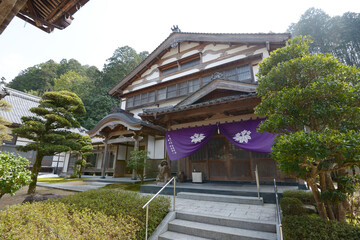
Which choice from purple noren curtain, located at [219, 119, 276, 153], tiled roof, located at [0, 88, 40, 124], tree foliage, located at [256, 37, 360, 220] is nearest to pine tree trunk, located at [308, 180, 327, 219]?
tree foliage, located at [256, 37, 360, 220]

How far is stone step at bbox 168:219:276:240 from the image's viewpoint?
351cm

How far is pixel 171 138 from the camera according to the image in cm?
895

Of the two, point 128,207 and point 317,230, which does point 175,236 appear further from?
point 317,230

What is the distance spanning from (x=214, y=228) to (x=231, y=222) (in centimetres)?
45

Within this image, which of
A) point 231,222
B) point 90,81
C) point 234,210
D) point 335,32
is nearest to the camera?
point 231,222

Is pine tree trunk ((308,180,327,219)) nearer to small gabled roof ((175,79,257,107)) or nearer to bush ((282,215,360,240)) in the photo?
bush ((282,215,360,240))

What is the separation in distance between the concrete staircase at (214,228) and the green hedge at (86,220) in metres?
0.48

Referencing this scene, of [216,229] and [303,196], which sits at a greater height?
[303,196]

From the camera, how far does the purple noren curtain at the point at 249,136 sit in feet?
21.9

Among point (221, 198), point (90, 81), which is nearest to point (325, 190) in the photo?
point (221, 198)

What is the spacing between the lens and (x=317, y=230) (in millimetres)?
2842

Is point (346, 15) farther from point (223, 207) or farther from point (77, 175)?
point (77, 175)

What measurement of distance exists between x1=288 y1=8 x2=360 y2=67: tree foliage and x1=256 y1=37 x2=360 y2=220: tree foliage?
30.1 meters

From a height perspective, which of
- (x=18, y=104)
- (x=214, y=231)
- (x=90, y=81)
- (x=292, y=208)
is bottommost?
(x=214, y=231)
